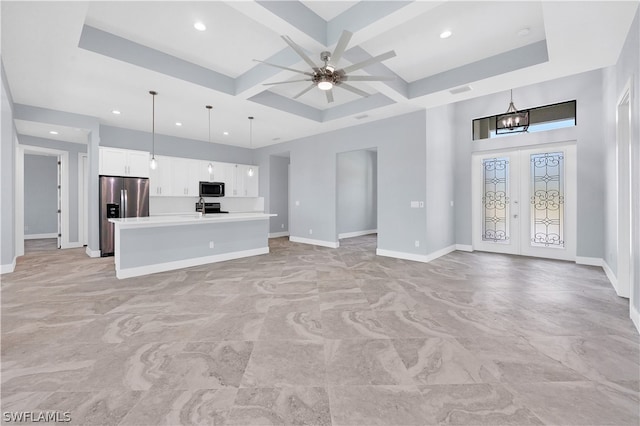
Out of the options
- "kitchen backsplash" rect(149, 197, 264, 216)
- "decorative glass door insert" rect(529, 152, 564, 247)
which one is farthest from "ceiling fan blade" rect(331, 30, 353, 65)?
"kitchen backsplash" rect(149, 197, 264, 216)

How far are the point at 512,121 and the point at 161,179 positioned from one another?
26.9 feet

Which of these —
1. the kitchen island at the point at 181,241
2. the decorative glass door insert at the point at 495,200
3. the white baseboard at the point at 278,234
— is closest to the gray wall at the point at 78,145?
the kitchen island at the point at 181,241

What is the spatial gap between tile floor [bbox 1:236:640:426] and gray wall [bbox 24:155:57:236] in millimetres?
6026

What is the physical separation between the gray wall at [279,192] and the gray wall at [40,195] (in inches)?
265

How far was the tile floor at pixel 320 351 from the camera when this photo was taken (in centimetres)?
159

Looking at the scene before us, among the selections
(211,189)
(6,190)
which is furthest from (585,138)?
(6,190)

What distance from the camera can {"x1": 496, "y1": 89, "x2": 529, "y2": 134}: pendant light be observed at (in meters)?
5.45

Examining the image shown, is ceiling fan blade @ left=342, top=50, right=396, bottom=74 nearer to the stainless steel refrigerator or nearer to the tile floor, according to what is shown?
the tile floor

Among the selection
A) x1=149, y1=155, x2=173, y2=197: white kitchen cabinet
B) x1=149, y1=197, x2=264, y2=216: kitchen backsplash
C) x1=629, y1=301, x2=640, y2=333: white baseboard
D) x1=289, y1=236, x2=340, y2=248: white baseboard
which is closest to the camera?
x1=629, y1=301, x2=640, y2=333: white baseboard

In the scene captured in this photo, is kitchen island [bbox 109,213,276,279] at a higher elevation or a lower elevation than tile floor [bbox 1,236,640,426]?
higher

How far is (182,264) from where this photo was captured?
4852 millimetres

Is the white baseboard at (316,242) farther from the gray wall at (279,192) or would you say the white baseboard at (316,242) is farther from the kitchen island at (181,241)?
the kitchen island at (181,241)

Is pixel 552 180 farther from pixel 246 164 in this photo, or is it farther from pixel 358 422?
pixel 246 164

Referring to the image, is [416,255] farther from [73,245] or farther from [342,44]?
[73,245]
